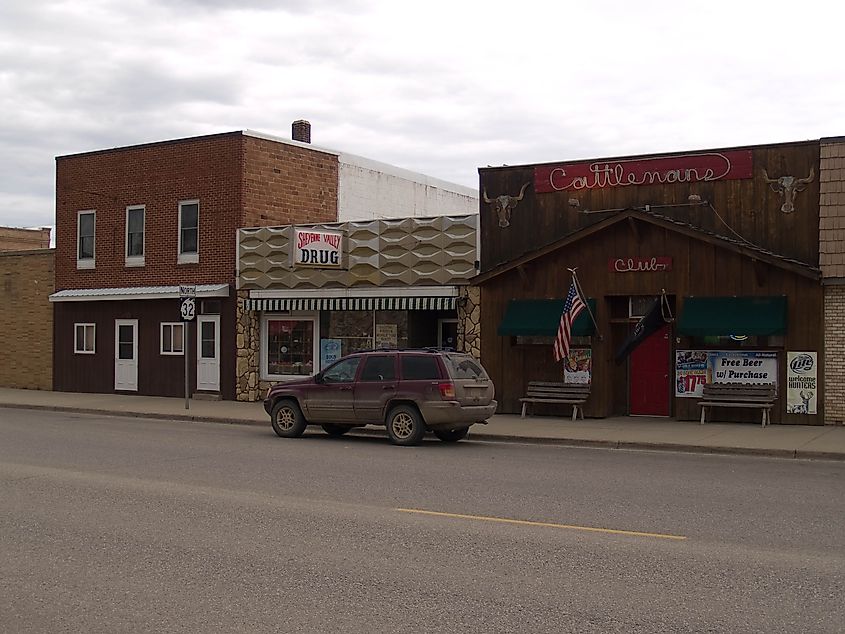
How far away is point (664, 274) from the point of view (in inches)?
830

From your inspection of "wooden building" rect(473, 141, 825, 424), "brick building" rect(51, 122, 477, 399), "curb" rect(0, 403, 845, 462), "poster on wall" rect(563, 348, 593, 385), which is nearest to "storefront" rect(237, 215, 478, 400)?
"brick building" rect(51, 122, 477, 399)

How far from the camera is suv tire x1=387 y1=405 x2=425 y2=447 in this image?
17.3 metres

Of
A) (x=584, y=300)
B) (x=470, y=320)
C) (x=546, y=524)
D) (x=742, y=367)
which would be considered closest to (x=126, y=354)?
(x=470, y=320)

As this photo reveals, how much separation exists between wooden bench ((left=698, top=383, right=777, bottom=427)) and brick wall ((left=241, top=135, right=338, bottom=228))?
13.6 metres

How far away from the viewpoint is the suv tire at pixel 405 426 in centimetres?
1730

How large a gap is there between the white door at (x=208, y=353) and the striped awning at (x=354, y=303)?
1.50 m

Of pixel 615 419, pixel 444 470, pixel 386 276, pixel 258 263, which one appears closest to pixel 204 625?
pixel 444 470

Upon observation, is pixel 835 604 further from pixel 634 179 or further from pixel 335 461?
pixel 634 179

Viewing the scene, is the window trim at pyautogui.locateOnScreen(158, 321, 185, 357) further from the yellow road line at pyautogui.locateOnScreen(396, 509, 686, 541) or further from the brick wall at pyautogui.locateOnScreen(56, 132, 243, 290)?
the yellow road line at pyautogui.locateOnScreen(396, 509, 686, 541)

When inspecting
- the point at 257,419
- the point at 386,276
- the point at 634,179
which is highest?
the point at 634,179

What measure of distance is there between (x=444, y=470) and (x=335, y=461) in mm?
1875

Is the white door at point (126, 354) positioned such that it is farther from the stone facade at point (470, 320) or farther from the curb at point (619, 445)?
the stone facade at point (470, 320)

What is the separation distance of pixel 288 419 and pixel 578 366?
6748 mm

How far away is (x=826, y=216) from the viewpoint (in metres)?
19.6
